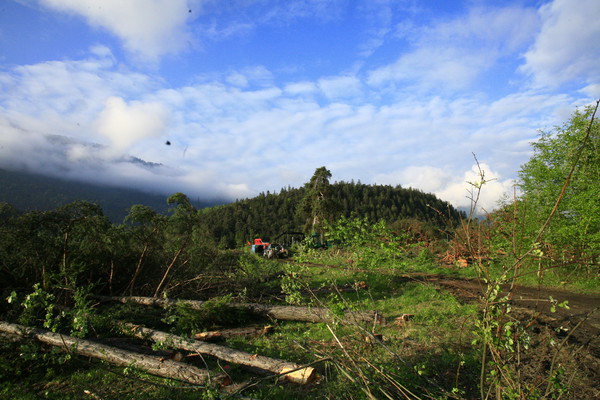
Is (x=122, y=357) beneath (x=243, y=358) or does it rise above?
beneath

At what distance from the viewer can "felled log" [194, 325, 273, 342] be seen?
638 centimetres

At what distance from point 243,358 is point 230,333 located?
1.72 metres

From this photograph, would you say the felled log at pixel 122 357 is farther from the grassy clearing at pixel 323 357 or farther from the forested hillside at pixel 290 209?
the forested hillside at pixel 290 209

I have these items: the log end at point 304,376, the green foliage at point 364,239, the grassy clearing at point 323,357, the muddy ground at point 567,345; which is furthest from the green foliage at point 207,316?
the muddy ground at point 567,345

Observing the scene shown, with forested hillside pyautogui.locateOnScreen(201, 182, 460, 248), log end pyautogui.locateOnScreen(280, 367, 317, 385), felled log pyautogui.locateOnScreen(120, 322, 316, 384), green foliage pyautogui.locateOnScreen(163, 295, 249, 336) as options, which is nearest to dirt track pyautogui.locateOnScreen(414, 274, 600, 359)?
log end pyautogui.locateOnScreen(280, 367, 317, 385)

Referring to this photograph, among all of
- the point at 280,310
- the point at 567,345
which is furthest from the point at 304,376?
the point at 567,345

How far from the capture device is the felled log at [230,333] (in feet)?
20.9

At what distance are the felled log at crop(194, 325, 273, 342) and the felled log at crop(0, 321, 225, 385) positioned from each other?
1.55m

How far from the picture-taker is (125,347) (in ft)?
18.4

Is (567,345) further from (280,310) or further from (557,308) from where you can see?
(280,310)

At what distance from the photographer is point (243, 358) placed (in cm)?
498

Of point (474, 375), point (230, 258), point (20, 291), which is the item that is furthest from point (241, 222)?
point (474, 375)

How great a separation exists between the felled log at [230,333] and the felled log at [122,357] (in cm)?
155

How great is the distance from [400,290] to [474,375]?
5726 mm
